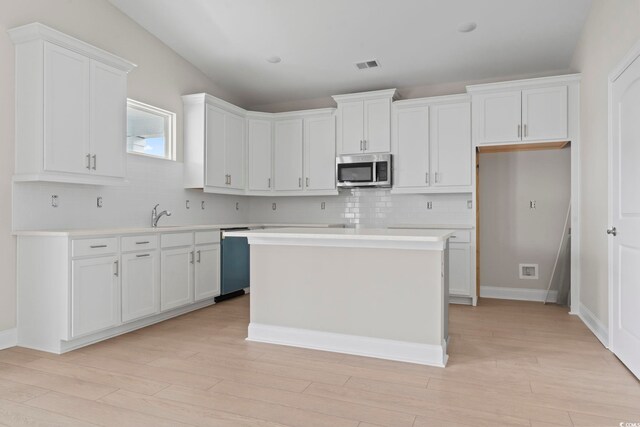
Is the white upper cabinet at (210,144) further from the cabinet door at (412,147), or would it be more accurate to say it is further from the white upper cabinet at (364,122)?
the cabinet door at (412,147)

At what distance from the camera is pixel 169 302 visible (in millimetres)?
4105

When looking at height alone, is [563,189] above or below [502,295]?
above

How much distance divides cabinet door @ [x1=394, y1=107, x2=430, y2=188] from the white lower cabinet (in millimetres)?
2867

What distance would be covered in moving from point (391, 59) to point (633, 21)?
2467mm

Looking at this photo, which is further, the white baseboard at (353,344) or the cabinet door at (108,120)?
the cabinet door at (108,120)

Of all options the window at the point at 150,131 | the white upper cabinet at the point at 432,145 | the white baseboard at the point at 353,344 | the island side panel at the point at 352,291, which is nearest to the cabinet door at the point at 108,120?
the window at the point at 150,131

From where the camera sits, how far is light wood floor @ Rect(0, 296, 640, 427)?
2.12m

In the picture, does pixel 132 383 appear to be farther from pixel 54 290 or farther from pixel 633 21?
pixel 633 21

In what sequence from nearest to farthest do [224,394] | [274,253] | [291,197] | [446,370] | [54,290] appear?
[224,394] → [446,370] → [54,290] → [274,253] → [291,197]

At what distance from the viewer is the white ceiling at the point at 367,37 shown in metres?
3.90

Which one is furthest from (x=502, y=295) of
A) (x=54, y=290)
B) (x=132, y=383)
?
(x=54, y=290)

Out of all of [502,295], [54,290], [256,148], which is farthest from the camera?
[256,148]

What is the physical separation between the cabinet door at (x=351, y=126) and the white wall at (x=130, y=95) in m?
1.83

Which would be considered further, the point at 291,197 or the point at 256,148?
the point at 291,197
